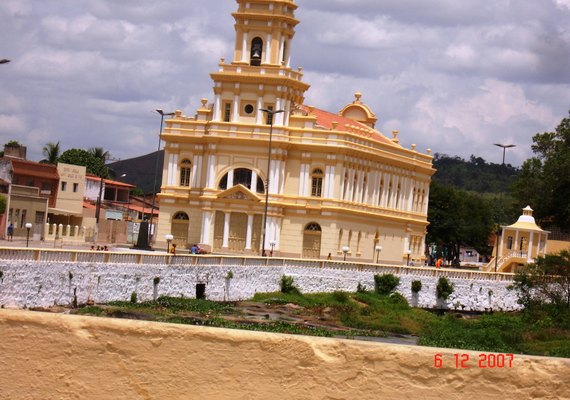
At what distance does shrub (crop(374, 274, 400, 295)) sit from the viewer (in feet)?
183

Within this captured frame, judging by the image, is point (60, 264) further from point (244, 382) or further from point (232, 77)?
point (232, 77)

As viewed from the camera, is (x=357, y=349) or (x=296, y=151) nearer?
(x=357, y=349)

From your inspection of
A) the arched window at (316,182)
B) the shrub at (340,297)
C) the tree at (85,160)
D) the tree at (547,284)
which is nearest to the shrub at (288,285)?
the shrub at (340,297)

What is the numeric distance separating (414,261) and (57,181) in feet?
80.2

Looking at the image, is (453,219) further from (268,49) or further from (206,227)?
(206,227)

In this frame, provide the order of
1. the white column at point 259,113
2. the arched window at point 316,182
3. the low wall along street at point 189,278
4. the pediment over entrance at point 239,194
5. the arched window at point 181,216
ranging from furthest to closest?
the arched window at point 181,216
the arched window at point 316,182
the white column at point 259,113
the pediment over entrance at point 239,194
the low wall along street at point 189,278

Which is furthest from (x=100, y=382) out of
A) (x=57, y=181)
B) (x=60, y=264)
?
(x=57, y=181)

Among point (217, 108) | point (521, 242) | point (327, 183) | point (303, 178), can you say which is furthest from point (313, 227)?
point (521, 242)

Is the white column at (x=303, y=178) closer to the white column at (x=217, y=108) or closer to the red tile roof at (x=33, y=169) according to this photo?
the white column at (x=217, y=108)

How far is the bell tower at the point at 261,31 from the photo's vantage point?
7412cm

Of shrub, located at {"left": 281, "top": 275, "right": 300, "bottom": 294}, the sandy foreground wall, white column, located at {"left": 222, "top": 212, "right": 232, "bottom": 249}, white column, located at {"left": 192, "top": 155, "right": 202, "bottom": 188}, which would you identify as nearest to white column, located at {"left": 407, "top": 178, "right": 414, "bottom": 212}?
white column, located at {"left": 222, "top": 212, "right": 232, "bottom": 249}

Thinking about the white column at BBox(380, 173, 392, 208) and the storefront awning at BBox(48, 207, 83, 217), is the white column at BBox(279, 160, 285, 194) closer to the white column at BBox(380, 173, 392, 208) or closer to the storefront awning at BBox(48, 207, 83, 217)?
the white column at BBox(380, 173, 392, 208)

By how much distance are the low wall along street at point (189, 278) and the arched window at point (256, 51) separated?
872 inches

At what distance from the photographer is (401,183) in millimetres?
82500
